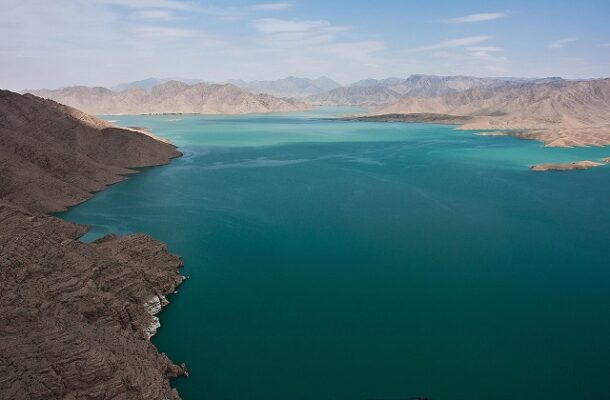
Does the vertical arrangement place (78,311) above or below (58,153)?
below

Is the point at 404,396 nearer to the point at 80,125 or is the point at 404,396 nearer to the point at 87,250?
the point at 87,250

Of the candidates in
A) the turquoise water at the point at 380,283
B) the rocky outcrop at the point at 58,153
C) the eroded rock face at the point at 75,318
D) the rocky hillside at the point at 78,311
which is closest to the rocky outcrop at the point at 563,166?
the turquoise water at the point at 380,283

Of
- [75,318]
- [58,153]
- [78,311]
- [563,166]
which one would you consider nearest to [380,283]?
[78,311]

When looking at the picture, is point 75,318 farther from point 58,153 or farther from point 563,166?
point 563,166

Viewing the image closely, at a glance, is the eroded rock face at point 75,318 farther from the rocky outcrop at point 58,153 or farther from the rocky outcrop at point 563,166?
the rocky outcrop at point 563,166

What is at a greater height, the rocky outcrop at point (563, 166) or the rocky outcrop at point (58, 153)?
the rocky outcrop at point (58, 153)

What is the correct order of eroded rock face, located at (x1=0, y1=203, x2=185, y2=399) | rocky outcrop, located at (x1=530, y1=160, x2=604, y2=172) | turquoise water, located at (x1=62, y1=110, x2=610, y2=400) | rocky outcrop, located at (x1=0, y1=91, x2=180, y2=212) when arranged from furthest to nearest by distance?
rocky outcrop, located at (x1=530, y1=160, x2=604, y2=172), rocky outcrop, located at (x1=0, y1=91, x2=180, y2=212), turquoise water, located at (x1=62, y1=110, x2=610, y2=400), eroded rock face, located at (x1=0, y1=203, x2=185, y2=399)

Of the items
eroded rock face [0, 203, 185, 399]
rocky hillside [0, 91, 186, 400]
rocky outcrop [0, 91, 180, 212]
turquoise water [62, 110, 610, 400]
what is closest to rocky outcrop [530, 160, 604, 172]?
turquoise water [62, 110, 610, 400]

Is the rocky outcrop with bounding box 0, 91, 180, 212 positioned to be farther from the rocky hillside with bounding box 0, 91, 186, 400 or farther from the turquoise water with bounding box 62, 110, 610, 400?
the rocky hillside with bounding box 0, 91, 186, 400

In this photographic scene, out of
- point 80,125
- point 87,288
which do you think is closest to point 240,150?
point 80,125
